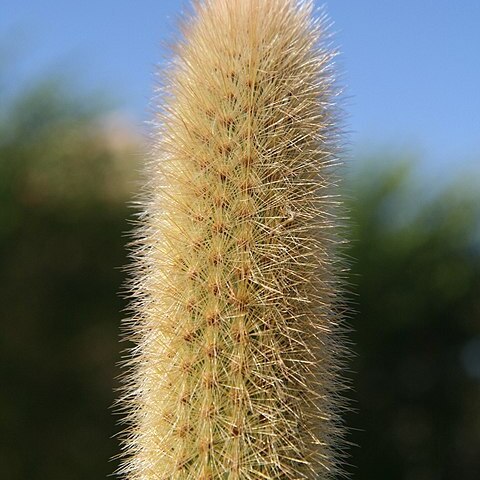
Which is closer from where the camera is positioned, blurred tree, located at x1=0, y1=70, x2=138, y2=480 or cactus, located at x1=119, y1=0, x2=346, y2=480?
cactus, located at x1=119, y1=0, x2=346, y2=480

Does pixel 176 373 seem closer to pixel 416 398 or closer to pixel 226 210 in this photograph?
pixel 226 210

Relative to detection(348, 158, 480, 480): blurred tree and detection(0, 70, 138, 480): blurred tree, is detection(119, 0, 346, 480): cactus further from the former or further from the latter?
detection(348, 158, 480, 480): blurred tree

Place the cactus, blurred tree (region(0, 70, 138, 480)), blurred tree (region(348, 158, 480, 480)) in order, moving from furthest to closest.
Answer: blurred tree (region(348, 158, 480, 480)), blurred tree (region(0, 70, 138, 480)), the cactus

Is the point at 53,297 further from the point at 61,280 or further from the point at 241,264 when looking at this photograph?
the point at 241,264

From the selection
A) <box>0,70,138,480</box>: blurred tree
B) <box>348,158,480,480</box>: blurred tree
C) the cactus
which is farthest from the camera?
<box>348,158,480,480</box>: blurred tree

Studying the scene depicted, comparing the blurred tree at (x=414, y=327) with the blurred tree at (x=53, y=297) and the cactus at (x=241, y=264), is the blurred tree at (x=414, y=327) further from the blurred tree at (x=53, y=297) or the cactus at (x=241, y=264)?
the cactus at (x=241, y=264)

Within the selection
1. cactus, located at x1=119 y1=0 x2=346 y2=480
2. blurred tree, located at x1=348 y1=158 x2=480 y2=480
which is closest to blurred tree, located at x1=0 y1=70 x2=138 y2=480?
blurred tree, located at x1=348 y1=158 x2=480 y2=480

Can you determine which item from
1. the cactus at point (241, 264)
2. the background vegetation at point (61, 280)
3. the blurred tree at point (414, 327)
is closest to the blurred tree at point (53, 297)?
A: the background vegetation at point (61, 280)

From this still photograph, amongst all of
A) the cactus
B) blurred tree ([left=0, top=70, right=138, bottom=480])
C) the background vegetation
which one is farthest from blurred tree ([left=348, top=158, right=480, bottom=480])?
the cactus

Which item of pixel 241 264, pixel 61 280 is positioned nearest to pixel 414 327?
pixel 61 280

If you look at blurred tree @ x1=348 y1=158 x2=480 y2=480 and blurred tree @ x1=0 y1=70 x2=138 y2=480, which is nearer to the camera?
blurred tree @ x1=0 y1=70 x2=138 y2=480
